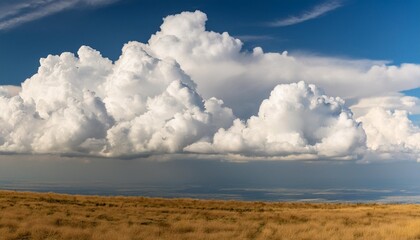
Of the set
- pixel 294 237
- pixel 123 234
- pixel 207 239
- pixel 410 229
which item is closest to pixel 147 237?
pixel 123 234

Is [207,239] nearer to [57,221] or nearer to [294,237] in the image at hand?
[294,237]

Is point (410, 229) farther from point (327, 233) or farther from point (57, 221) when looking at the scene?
point (57, 221)

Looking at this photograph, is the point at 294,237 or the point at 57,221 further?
the point at 57,221

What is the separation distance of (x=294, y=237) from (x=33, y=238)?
13310 millimetres

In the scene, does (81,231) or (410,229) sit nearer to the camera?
(81,231)

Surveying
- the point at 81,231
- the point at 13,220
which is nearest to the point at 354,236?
the point at 81,231

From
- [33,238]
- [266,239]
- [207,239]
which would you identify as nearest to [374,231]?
[266,239]

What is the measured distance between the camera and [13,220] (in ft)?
92.2

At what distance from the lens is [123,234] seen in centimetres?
2384

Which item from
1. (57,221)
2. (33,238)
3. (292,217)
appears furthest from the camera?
(292,217)

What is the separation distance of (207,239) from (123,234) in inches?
166

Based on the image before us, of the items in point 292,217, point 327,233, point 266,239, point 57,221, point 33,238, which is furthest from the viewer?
point 292,217

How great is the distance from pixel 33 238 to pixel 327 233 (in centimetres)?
1580

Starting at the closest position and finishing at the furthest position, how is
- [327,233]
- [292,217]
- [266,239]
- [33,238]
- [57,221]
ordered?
1. [33,238]
2. [266,239]
3. [327,233]
4. [57,221]
5. [292,217]
